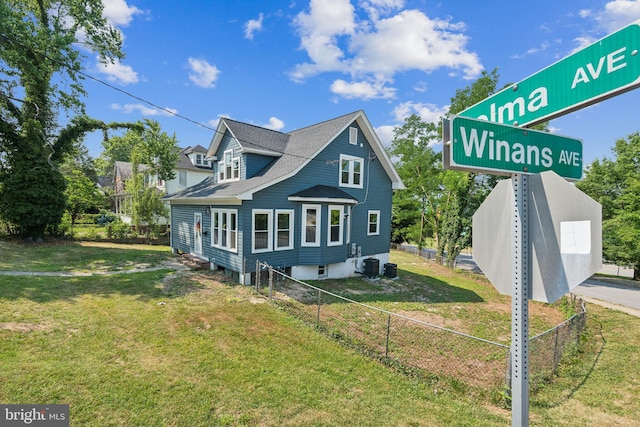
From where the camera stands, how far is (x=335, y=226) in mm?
13695

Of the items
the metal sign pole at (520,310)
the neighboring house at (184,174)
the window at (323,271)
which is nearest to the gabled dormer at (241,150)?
the window at (323,271)

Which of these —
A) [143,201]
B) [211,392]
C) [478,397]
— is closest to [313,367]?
[211,392]

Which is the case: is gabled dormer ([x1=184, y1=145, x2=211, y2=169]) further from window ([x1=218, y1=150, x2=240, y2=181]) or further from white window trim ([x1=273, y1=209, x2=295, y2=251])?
white window trim ([x1=273, y1=209, x2=295, y2=251])

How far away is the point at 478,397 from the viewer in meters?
5.08

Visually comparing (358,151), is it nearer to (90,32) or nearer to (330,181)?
(330,181)

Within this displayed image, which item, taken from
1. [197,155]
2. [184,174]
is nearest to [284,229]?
[184,174]

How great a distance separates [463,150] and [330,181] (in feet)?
40.3

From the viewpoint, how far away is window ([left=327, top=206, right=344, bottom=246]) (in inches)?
531

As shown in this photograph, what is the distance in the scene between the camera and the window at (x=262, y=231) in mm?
11617

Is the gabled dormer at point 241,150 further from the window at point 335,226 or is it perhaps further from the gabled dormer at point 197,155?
the gabled dormer at point 197,155

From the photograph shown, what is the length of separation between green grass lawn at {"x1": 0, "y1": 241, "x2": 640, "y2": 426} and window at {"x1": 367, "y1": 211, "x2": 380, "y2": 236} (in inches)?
334

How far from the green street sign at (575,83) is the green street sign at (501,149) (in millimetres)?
162

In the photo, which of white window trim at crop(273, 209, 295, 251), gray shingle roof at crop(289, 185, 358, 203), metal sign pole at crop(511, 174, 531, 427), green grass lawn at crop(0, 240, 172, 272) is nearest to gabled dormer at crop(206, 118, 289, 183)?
gray shingle roof at crop(289, 185, 358, 203)

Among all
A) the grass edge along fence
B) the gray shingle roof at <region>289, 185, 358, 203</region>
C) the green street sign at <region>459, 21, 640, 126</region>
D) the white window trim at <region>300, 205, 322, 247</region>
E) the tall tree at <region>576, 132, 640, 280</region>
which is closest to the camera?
the green street sign at <region>459, 21, 640, 126</region>
